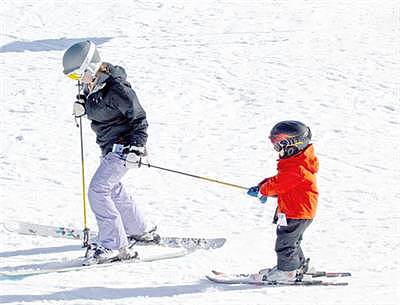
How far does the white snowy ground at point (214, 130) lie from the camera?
694 centimetres

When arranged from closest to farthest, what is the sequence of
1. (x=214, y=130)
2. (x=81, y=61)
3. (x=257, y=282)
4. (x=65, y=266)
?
(x=257, y=282) → (x=81, y=61) → (x=65, y=266) → (x=214, y=130)

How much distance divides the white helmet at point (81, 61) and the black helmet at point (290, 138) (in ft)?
5.40

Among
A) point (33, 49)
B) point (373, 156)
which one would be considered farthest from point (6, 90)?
point (373, 156)

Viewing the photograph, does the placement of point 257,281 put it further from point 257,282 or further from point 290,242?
point 290,242

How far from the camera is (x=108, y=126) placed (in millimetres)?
7195

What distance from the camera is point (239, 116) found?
12.6 metres

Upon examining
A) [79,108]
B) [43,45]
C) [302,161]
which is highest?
[43,45]

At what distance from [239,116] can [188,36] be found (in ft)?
15.6

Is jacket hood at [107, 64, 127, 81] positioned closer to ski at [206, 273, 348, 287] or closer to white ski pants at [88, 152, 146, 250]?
white ski pants at [88, 152, 146, 250]

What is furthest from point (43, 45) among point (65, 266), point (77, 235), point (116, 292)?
point (116, 292)

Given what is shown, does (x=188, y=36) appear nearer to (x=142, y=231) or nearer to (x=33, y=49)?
(x=33, y=49)

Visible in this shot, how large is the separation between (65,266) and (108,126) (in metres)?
1.25

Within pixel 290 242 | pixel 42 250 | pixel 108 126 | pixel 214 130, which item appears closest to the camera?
pixel 290 242

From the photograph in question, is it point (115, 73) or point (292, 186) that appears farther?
point (115, 73)
